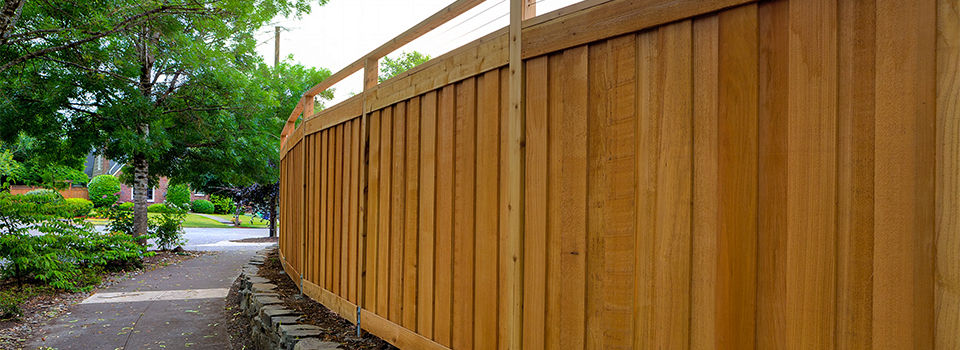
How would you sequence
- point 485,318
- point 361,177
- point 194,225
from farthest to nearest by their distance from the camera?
point 194,225 → point 361,177 → point 485,318

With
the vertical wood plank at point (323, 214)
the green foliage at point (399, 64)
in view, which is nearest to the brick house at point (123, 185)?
the green foliage at point (399, 64)

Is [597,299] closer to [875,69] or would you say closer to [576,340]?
[576,340]

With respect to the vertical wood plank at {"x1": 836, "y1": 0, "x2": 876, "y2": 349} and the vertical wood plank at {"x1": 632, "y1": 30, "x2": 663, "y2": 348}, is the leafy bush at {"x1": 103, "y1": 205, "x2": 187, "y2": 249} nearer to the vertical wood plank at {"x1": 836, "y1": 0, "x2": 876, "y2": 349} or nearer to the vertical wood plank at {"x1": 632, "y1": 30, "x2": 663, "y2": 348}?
the vertical wood plank at {"x1": 632, "y1": 30, "x2": 663, "y2": 348}

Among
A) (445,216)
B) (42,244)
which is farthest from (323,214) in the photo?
(42,244)

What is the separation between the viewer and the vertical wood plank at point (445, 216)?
2639 millimetres

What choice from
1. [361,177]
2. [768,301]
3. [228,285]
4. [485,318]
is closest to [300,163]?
[361,177]

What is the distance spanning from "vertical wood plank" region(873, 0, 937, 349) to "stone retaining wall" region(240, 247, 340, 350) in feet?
9.00

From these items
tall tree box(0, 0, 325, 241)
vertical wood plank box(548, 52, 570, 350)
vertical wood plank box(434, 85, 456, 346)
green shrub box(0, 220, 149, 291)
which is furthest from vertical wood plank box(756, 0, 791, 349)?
green shrub box(0, 220, 149, 291)

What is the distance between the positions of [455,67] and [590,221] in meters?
1.17

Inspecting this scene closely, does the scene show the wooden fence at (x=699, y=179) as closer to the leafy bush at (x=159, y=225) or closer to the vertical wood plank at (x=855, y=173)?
the vertical wood plank at (x=855, y=173)

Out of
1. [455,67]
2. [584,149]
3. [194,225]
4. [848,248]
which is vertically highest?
[455,67]

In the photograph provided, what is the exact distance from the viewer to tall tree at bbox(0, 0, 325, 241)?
674cm

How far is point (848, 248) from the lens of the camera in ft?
4.12

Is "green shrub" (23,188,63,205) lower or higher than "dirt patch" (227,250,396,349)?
higher
